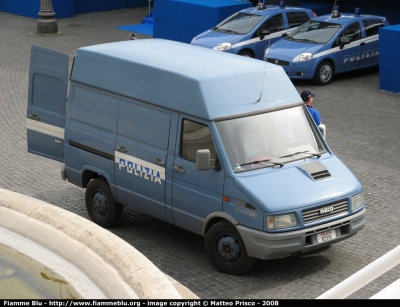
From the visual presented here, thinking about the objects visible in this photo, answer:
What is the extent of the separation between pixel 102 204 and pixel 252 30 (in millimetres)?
11441

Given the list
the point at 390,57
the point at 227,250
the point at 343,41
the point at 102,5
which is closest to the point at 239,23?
the point at 343,41

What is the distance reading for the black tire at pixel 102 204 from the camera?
35.4ft

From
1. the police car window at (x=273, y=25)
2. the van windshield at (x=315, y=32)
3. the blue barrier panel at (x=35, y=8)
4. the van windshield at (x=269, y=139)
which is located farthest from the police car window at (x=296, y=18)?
the van windshield at (x=269, y=139)

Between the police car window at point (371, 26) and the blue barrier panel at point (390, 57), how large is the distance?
192cm

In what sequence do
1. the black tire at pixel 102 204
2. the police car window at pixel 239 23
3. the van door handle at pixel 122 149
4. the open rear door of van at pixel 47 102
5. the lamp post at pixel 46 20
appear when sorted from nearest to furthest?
the van door handle at pixel 122 149
the black tire at pixel 102 204
the open rear door of van at pixel 47 102
the police car window at pixel 239 23
the lamp post at pixel 46 20

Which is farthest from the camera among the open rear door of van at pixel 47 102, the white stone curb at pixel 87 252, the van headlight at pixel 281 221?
the open rear door of van at pixel 47 102

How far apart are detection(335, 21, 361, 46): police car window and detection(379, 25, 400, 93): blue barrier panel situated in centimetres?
153

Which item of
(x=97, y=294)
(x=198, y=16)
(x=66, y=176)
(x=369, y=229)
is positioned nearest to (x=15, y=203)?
(x=97, y=294)

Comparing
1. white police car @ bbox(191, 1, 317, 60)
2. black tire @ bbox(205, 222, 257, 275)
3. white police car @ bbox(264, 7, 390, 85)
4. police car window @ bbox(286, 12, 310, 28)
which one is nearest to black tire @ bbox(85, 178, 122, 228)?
black tire @ bbox(205, 222, 257, 275)

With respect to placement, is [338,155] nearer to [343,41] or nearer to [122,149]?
[122,149]

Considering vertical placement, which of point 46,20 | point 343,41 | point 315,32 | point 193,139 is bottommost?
point 46,20

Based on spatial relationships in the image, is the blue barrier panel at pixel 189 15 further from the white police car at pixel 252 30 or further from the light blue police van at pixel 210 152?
the light blue police van at pixel 210 152

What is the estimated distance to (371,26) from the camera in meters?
21.3

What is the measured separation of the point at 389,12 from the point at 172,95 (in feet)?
59.3
